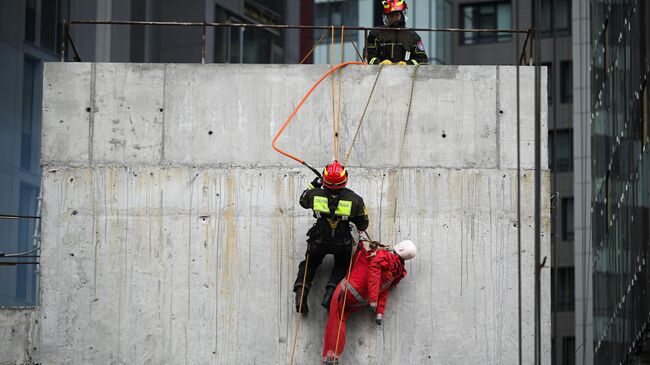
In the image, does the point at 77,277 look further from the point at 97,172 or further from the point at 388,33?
the point at 388,33

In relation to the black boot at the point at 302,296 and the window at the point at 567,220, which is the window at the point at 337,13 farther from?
the black boot at the point at 302,296

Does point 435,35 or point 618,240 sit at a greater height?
point 435,35

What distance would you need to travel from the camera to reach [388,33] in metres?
18.7

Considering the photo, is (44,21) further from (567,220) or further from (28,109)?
(567,220)

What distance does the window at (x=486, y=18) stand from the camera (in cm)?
5434

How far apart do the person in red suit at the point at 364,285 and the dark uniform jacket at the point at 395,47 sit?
296 centimetres

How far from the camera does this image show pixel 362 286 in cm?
1664

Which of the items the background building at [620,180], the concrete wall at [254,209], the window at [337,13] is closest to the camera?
the concrete wall at [254,209]

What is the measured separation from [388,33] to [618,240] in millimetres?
19767

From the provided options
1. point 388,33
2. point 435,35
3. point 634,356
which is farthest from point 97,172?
point 435,35

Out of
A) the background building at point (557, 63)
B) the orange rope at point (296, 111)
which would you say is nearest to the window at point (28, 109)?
the orange rope at point (296, 111)

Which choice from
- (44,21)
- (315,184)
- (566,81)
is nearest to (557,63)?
(566,81)

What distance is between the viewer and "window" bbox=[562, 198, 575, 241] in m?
51.6

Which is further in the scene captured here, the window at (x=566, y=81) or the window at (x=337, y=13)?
the window at (x=566, y=81)
